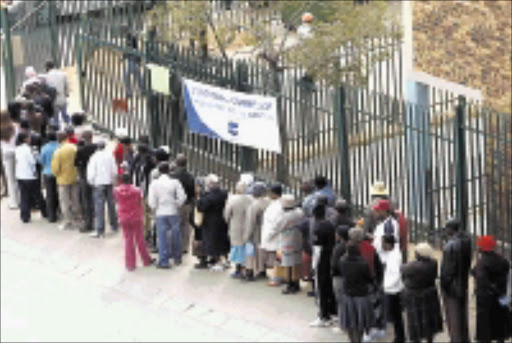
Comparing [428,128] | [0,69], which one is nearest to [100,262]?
[428,128]

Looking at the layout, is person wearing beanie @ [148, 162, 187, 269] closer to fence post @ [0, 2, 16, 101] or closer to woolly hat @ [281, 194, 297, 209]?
woolly hat @ [281, 194, 297, 209]

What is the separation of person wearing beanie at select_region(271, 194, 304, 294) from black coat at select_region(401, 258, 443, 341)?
2.13 meters

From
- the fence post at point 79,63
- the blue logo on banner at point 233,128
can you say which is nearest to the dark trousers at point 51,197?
the blue logo on banner at point 233,128

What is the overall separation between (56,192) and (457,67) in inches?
247

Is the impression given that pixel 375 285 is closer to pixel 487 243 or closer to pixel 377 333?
pixel 377 333

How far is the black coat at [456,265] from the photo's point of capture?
17.0 metres

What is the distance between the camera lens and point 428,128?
19312 mm

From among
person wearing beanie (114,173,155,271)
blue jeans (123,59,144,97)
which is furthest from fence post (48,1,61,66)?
person wearing beanie (114,173,155,271)

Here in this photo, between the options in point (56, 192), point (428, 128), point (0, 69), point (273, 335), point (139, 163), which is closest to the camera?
point (273, 335)

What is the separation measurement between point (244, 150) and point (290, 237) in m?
3.16

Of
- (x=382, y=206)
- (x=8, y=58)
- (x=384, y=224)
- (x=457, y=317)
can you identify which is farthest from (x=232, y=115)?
(x=8, y=58)

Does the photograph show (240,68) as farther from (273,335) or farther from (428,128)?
(273,335)

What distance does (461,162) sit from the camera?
19094mm

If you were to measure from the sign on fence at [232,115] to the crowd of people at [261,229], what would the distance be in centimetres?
80
